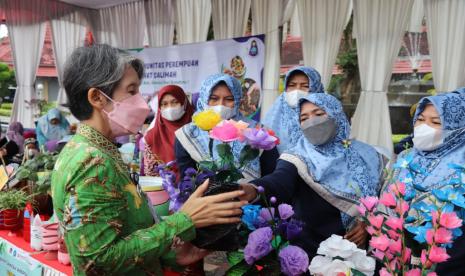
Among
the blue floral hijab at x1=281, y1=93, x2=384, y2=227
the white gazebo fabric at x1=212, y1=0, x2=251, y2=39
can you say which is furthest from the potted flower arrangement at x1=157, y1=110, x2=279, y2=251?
the white gazebo fabric at x1=212, y1=0, x2=251, y2=39

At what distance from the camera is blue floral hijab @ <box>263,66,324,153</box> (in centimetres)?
248

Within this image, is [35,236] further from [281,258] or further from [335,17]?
[335,17]

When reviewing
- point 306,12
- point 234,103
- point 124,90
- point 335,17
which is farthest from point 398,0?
point 124,90

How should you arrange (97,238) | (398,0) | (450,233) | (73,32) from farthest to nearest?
(73,32)
(398,0)
(97,238)
(450,233)

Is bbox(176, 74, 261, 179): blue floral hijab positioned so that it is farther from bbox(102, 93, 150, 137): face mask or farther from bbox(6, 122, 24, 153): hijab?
bbox(6, 122, 24, 153): hijab

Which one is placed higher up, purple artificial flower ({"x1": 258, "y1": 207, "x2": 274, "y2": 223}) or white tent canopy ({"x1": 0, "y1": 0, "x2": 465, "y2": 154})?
white tent canopy ({"x1": 0, "y1": 0, "x2": 465, "y2": 154})

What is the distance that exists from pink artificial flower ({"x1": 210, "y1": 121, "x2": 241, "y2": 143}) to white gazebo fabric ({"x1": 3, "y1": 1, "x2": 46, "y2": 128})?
6.73 meters

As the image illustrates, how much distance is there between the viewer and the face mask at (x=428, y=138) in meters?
1.62

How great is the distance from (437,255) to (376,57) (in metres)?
3.57

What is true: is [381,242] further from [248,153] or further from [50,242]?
[50,242]

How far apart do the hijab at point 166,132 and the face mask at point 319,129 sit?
145 centimetres

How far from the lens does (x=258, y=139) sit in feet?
3.25

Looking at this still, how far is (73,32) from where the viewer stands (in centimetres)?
709

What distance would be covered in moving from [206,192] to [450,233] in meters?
0.55
